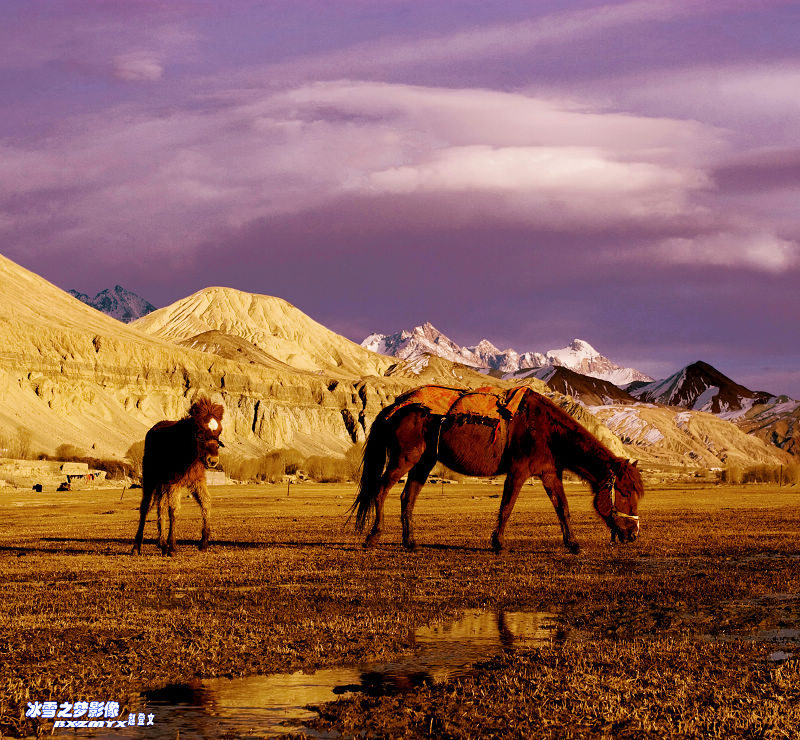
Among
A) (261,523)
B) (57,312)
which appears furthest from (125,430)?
(261,523)

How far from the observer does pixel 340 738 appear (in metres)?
7.01

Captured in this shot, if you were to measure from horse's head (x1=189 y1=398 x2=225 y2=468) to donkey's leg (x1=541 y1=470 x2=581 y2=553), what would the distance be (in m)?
6.46

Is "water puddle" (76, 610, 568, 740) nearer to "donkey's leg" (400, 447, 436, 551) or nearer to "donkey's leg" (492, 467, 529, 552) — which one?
"donkey's leg" (492, 467, 529, 552)

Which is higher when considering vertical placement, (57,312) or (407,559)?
(57,312)

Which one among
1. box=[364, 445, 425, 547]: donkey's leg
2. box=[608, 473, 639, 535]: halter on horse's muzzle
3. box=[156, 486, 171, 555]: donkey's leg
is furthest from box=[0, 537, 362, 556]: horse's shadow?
box=[608, 473, 639, 535]: halter on horse's muzzle

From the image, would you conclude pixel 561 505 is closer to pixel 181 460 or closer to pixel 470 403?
pixel 470 403

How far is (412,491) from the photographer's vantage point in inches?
794

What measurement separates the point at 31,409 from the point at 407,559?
3994 inches

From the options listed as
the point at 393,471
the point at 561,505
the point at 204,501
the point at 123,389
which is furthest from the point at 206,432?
the point at 123,389

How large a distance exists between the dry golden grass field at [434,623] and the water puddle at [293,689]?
10 cm

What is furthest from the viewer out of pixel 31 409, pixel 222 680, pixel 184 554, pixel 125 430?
pixel 125 430

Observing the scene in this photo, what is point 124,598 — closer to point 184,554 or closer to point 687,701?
point 184,554

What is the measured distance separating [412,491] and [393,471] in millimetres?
783

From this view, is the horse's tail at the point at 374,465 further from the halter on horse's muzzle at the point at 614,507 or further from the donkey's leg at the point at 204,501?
the halter on horse's muzzle at the point at 614,507
